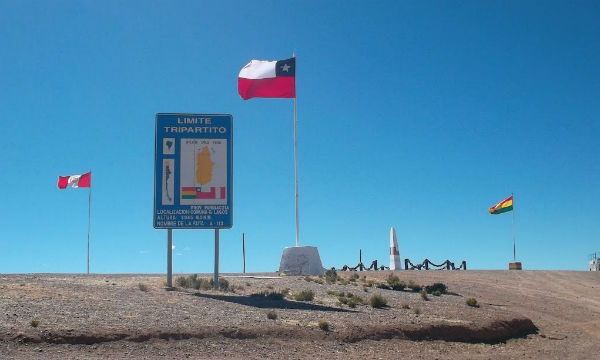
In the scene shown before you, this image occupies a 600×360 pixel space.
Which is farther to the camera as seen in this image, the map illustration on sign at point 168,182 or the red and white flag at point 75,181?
the red and white flag at point 75,181

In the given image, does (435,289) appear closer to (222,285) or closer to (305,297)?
(305,297)

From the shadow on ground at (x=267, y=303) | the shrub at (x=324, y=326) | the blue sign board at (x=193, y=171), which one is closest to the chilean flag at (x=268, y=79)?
the blue sign board at (x=193, y=171)

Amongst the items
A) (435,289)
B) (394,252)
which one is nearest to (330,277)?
(435,289)

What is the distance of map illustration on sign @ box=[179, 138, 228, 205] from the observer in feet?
69.4

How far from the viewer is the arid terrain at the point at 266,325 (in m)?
12.6

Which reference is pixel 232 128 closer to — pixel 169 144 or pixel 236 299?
pixel 169 144

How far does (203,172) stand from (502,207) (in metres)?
33.6

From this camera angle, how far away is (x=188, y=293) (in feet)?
63.0

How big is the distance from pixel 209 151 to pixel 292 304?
19.9 ft

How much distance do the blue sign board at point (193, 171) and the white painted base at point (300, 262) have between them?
8.18 meters

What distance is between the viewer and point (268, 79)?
2995cm

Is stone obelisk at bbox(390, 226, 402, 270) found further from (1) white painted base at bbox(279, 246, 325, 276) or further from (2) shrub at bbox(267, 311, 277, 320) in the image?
(2) shrub at bbox(267, 311, 277, 320)

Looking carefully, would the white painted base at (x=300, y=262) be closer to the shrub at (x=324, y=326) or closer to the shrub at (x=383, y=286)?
the shrub at (x=383, y=286)

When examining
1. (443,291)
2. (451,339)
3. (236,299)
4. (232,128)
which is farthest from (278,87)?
(451,339)
